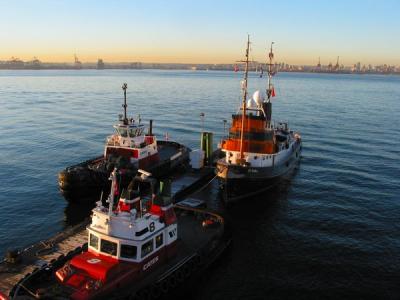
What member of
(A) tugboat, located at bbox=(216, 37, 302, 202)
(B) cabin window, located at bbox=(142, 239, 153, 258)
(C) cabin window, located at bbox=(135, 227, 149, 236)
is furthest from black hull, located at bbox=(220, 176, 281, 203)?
(C) cabin window, located at bbox=(135, 227, 149, 236)

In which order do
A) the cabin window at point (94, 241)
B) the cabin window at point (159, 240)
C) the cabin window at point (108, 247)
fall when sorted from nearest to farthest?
the cabin window at point (108, 247), the cabin window at point (94, 241), the cabin window at point (159, 240)

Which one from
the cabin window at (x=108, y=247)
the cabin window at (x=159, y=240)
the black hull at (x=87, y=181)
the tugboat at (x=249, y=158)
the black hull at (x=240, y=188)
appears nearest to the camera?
the cabin window at (x=108, y=247)

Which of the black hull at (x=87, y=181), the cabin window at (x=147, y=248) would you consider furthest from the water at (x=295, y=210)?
the cabin window at (x=147, y=248)

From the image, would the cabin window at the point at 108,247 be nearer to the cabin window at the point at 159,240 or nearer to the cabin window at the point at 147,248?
the cabin window at the point at 147,248

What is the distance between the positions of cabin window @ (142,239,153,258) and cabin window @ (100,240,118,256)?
4.97 feet

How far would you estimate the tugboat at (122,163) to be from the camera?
37469mm

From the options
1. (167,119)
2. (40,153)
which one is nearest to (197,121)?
(167,119)

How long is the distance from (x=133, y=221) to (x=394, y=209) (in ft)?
93.1

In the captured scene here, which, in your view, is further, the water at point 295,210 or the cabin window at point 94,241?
the water at point 295,210

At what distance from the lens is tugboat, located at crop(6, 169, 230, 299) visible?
738 inches

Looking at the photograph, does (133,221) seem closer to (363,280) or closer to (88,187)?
(363,280)

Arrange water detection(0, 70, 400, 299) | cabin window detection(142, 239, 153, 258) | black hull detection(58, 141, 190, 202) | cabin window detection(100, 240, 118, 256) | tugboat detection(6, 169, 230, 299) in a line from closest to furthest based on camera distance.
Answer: tugboat detection(6, 169, 230, 299)
cabin window detection(100, 240, 118, 256)
cabin window detection(142, 239, 153, 258)
water detection(0, 70, 400, 299)
black hull detection(58, 141, 190, 202)

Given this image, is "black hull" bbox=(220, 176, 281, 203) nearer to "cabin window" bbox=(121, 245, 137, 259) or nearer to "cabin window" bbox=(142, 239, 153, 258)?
"cabin window" bbox=(142, 239, 153, 258)

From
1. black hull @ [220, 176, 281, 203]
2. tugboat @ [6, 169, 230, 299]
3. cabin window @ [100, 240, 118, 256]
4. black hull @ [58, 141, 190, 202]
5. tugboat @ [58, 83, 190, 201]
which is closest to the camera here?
tugboat @ [6, 169, 230, 299]
